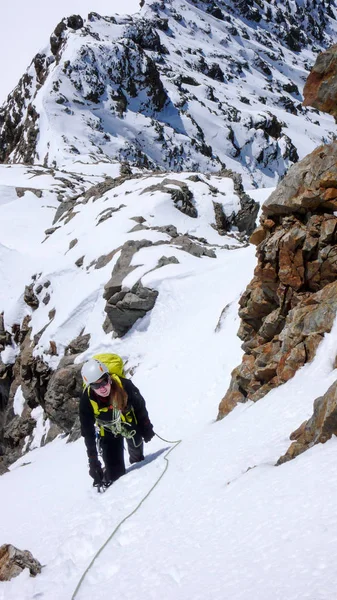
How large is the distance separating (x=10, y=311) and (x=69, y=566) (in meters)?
23.9

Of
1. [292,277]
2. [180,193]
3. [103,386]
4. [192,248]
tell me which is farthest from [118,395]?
[180,193]

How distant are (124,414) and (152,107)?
102 meters

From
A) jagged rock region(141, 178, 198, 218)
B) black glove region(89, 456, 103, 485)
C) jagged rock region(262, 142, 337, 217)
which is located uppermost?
jagged rock region(262, 142, 337, 217)

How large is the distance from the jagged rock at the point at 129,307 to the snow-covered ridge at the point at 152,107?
5915cm

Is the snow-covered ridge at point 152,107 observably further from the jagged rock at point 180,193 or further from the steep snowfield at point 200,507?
the steep snowfield at point 200,507

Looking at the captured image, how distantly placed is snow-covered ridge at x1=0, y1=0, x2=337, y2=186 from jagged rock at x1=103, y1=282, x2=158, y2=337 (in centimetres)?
5915

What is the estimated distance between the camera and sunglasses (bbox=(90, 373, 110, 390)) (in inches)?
263

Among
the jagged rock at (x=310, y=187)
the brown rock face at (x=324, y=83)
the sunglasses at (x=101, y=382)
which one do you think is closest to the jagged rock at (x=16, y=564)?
the sunglasses at (x=101, y=382)

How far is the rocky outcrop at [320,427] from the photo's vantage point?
4.53 meters

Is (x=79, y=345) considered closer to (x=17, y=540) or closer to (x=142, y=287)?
(x=142, y=287)

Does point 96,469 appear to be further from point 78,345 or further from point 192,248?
point 192,248

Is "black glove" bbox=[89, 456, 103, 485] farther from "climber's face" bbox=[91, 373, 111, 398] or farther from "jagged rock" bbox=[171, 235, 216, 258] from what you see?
"jagged rock" bbox=[171, 235, 216, 258]

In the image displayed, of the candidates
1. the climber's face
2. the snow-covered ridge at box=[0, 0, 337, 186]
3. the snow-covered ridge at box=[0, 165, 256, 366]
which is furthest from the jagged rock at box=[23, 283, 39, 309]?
the snow-covered ridge at box=[0, 0, 337, 186]

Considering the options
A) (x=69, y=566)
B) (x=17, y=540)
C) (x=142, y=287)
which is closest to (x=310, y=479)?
(x=69, y=566)
